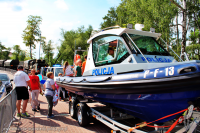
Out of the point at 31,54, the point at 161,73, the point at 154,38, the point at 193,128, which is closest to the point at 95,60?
the point at 154,38

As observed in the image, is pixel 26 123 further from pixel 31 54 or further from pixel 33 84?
pixel 31 54

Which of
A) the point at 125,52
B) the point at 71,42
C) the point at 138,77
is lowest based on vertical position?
the point at 138,77

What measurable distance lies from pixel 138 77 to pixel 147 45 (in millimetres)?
1968

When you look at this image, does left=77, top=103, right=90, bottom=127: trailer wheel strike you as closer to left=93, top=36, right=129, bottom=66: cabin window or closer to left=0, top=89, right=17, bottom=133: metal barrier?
left=93, top=36, right=129, bottom=66: cabin window

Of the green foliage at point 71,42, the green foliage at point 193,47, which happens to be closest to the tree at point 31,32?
the green foliage at point 71,42

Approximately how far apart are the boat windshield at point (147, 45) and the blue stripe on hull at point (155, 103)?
1.57 m

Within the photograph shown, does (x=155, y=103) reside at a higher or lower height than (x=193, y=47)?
lower

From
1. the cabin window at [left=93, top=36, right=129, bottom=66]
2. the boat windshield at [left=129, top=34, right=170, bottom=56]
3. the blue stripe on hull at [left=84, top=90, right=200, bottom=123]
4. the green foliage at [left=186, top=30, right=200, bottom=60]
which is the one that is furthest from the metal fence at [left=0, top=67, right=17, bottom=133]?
the green foliage at [left=186, top=30, right=200, bottom=60]

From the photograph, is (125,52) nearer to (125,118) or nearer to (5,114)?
(125,118)

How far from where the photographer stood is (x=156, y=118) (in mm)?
3273

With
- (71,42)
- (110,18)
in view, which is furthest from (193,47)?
(71,42)

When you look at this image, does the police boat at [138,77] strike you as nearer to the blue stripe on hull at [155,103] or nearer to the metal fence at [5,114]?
the blue stripe on hull at [155,103]

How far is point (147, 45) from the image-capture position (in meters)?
4.75

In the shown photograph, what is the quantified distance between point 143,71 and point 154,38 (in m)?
2.41
